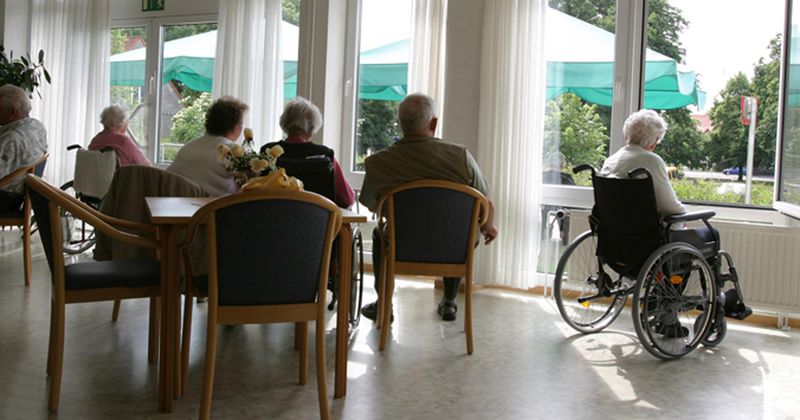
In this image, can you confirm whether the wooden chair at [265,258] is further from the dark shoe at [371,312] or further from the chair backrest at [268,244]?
the dark shoe at [371,312]

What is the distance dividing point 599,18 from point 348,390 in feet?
11.3

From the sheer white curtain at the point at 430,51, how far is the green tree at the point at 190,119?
2.50 metres

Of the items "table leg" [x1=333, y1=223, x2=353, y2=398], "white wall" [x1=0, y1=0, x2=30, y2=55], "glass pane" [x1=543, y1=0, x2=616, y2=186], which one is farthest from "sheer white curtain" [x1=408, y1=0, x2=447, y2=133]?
"white wall" [x1=0, y1=0, x2=30, y2=55]

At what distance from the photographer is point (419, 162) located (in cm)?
411

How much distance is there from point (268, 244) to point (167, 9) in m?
Answer: 5.78

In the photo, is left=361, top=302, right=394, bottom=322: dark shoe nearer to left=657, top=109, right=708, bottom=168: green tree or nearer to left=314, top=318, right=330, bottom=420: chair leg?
left=314, top=318, right=330, bottom=420: chair leg

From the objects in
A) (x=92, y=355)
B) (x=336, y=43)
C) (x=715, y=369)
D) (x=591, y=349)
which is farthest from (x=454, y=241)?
(x=336, y=43)

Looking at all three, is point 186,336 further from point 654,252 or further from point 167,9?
point 167,9

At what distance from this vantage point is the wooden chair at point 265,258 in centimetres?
245

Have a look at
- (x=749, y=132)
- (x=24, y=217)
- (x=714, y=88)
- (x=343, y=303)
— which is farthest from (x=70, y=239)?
(x=749, y=132)

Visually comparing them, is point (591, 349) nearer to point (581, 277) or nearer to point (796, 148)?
point (581, 277)

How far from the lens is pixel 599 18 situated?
211 inches

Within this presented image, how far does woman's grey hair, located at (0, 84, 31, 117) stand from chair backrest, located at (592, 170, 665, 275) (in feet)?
12.9

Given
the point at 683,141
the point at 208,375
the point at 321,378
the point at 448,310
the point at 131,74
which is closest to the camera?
the point at 208,375
